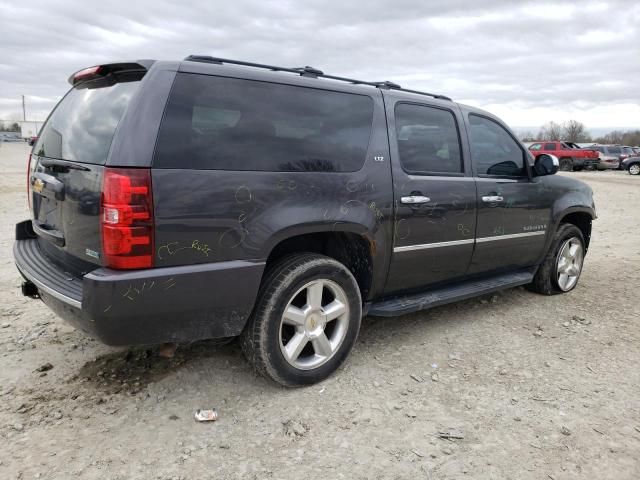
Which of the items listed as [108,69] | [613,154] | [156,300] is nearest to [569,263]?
[156,300]

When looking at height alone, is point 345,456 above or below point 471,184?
below

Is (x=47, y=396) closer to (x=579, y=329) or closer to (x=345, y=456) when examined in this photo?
(x=345, y=456)

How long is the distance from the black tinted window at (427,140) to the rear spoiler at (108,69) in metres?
1.70

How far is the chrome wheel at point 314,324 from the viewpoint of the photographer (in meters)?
Answer: 2.98

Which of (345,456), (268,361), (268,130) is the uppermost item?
(268,130)

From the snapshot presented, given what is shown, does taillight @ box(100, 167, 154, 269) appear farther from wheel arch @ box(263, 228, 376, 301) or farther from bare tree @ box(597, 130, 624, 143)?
bare tree @ box(597, 130, 624, 143)

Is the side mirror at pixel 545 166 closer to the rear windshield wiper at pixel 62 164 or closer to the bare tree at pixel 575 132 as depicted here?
the rear windshield wiper at pixel 62 164

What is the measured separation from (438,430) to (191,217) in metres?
1.70

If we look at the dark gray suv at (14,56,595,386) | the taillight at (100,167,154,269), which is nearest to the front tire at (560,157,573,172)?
the dark gray suv at (14,56,595,386)

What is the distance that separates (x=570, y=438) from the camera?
2627mm

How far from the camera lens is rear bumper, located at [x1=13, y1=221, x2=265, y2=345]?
239 cm

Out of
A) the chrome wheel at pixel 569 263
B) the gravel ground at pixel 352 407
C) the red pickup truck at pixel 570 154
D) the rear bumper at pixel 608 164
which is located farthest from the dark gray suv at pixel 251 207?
the rear bumper at pixel 608 164

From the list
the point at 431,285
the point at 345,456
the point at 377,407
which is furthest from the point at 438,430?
the point at 431,285

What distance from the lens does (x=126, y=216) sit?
2.35 meters
